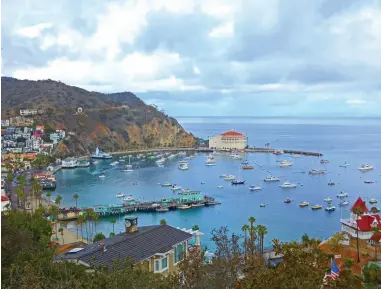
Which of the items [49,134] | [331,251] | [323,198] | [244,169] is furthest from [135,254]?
[49,134]

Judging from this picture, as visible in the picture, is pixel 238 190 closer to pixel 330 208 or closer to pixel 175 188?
pixel 175 188

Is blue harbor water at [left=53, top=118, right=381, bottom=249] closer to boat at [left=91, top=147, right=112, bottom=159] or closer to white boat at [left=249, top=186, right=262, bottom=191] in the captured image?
white boat at [left=249, top=186, right=262, bottom=191]

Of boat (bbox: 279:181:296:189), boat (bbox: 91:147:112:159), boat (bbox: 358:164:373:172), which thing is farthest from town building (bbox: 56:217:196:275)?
boat (bbox: 91:147:112:159)

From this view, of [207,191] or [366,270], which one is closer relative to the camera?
[366,270]

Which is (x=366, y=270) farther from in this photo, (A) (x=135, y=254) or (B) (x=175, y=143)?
(B) (x=175, y=143)

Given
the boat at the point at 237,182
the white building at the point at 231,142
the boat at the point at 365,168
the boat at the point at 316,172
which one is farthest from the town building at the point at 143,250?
the white building at the point at 231,142

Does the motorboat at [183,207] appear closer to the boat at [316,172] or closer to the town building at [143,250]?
the town building at [143,250]

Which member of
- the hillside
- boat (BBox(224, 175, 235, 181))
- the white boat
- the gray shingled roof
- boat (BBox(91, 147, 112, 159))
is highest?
the hillside
